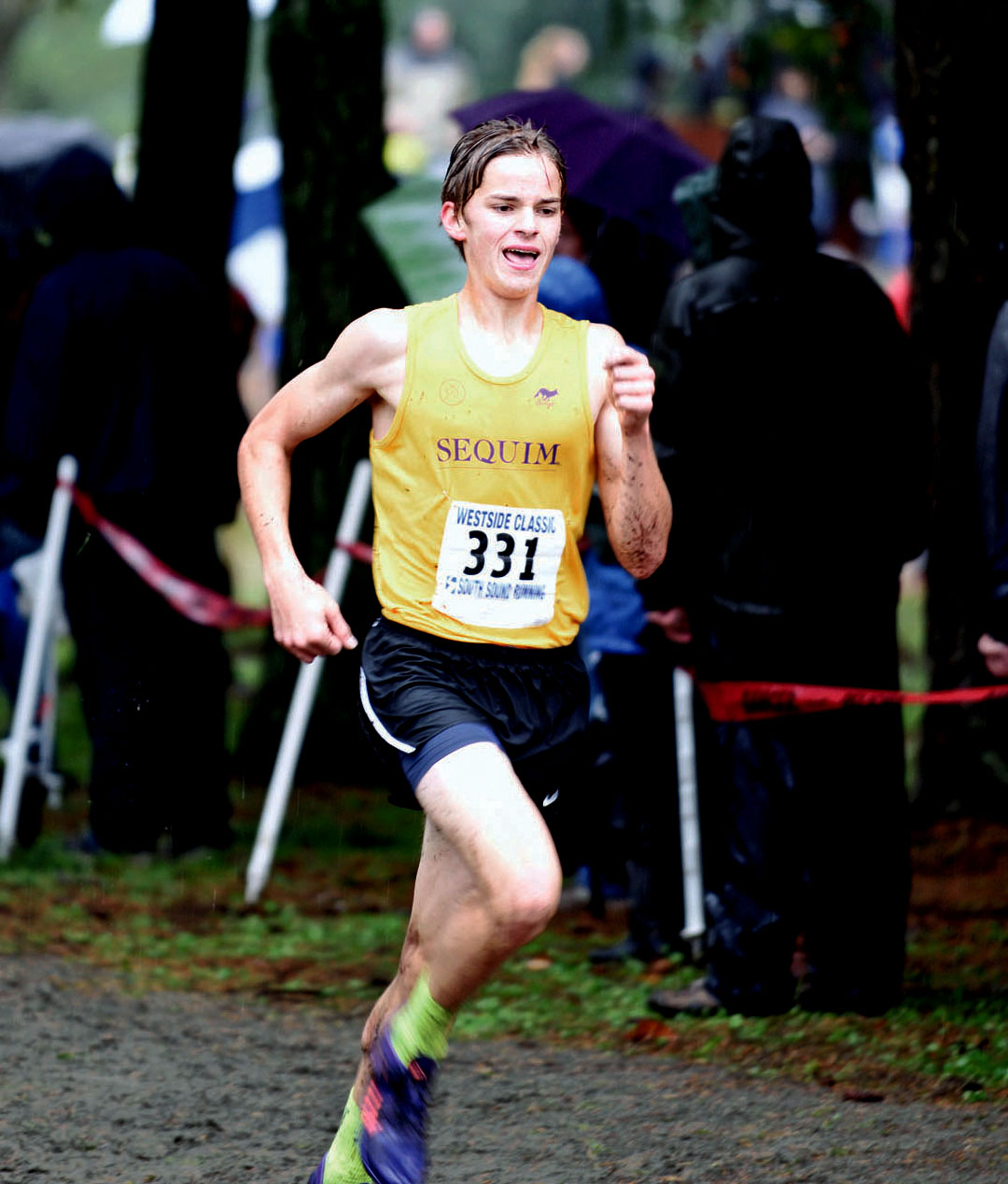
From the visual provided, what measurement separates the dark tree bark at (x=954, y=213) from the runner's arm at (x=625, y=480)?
311 centimetres

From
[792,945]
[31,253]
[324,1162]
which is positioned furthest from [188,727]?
[324,1162]

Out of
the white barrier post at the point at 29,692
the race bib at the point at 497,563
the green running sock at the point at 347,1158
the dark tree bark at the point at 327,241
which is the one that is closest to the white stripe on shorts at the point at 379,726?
the race bib at the point at 497,563

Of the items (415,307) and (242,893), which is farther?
(242,893)

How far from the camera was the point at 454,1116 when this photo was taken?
509 centimetres

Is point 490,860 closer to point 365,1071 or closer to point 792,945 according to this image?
point 365,1071

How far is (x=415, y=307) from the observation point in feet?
14.0

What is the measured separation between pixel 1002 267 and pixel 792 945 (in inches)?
111

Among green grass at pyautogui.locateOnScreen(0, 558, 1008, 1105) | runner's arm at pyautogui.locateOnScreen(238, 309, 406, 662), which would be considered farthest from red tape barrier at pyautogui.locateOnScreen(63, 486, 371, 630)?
runner's arm at pyautogui.locateOnScreen(238, 309, 406, 662)

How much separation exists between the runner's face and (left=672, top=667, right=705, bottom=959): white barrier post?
2.62m

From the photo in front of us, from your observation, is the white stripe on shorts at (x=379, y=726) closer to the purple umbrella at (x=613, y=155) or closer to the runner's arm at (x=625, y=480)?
the runner's arm at (x=625, y=480)

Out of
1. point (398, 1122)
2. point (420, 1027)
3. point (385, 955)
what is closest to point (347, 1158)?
point (398, 1122)

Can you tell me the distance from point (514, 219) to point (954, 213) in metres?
3.73

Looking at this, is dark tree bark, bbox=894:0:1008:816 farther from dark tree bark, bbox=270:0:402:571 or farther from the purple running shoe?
the purple running shoe

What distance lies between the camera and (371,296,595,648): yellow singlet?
4.12 metres
